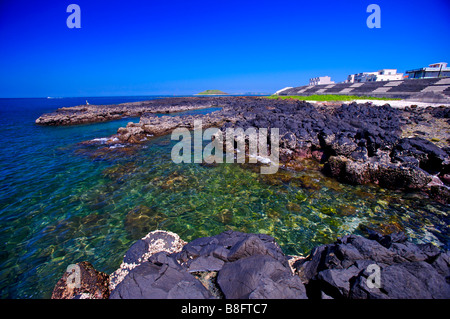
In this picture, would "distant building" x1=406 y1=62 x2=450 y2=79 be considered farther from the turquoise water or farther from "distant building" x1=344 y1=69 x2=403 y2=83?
the turquoise water

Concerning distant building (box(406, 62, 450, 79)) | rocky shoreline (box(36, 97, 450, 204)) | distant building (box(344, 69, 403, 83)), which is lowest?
rocky shoreline (box(36, 97, 450, 204))

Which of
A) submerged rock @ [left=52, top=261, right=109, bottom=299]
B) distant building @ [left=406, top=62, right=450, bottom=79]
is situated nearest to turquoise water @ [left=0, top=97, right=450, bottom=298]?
submerged rock @ [left=52, top=261, right=109, bottom=299]

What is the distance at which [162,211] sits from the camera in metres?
6.57

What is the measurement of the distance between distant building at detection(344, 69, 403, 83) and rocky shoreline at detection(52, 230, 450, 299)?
7474cm

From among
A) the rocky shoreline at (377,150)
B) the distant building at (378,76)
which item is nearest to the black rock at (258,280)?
the rocky shoreline at (377,150)

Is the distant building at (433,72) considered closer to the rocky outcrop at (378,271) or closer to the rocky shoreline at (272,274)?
the rocky outcrop at (378,271)

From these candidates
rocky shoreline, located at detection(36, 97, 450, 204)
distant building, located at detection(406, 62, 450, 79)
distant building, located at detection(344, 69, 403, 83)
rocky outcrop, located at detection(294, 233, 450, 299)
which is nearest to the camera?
rocky outcrop, located at detection(294, 233, 450, 299)

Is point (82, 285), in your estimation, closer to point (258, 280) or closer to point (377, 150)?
point (258, 280)

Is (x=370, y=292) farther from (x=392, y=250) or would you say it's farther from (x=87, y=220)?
(x=87, y=220)

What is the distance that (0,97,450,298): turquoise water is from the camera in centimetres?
489

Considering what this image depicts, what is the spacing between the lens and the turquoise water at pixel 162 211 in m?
4.89

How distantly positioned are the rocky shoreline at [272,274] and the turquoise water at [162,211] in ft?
4.28

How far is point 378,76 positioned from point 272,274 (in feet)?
275

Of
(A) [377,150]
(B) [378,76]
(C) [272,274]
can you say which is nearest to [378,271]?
(C) [272,274]
